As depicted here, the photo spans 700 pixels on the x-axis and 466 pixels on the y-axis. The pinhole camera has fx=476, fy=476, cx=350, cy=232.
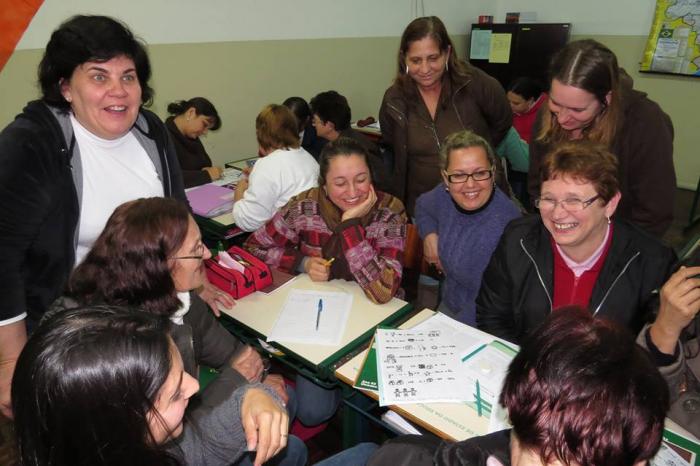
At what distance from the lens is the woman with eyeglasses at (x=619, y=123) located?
5.87 ft

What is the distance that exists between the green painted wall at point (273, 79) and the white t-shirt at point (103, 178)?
86.9 inches

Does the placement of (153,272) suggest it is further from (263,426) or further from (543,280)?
(543,280)

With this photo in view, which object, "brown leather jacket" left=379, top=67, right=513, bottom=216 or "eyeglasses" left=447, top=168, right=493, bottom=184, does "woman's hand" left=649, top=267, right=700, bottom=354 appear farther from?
"brown leather jacket" left=379, top=67, right=513, bottom=216

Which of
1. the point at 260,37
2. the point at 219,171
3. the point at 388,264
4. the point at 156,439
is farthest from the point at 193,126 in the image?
the point at 156,439

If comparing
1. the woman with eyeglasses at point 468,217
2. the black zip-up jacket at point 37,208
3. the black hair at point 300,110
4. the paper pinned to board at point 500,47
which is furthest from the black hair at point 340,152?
the paper pinned to board at point 500,47

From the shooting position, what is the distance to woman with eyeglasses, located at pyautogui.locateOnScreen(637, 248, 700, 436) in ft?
4.38

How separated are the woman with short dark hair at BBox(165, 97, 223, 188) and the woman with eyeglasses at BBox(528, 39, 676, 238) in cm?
251

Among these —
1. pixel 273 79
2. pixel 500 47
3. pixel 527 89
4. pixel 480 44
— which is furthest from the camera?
pixel 480 44

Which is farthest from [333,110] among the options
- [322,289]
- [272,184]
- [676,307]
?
[676,307]

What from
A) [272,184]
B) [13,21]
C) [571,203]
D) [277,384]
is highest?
[13,21]

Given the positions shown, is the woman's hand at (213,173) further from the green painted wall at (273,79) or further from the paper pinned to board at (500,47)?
the paper pinned to board at (500,47)

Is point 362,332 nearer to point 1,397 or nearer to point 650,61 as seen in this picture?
point 1,397

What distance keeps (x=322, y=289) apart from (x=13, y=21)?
2792mm

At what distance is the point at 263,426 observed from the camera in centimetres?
123
